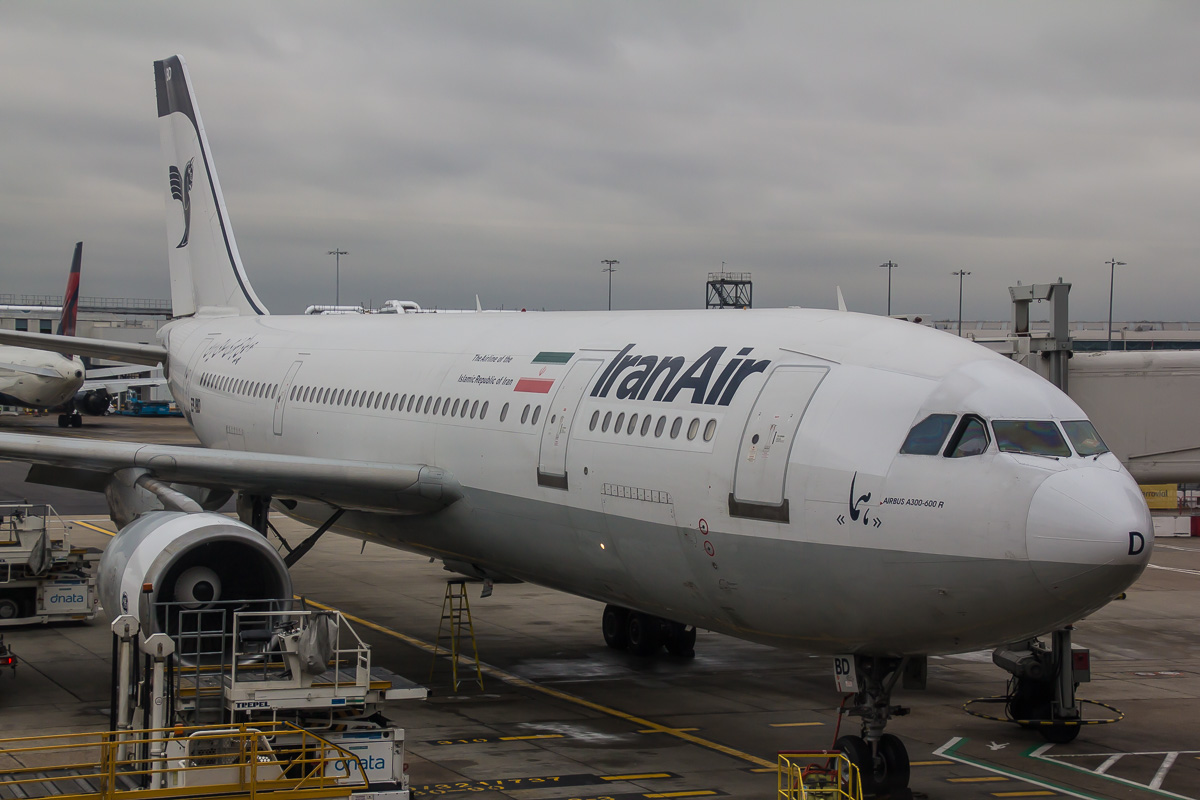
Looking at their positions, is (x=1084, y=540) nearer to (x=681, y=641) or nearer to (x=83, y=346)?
(x=681, y=641)

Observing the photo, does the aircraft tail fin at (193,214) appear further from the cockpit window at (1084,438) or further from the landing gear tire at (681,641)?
the cockpit window at (1084,438)

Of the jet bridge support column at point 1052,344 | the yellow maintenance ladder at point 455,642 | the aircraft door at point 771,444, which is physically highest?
the jet bridge support column at point 1052,344

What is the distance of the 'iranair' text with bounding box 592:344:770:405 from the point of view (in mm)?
12828

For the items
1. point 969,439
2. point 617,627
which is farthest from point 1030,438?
point 617,627

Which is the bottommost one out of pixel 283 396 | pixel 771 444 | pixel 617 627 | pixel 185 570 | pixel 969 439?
pixel 617 627

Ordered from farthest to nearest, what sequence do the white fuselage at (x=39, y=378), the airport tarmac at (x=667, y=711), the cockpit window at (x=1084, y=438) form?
the white fuselage at (x=39, y=378), the airport tarmac at (x=667, y=711), the cockpit window at (x=1084, y=438)

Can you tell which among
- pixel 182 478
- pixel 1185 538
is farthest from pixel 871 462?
pixel 1185 538

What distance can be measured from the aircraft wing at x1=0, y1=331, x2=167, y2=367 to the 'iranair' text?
490 inches

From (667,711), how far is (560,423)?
189 inches

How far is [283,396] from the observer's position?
22.5 meters

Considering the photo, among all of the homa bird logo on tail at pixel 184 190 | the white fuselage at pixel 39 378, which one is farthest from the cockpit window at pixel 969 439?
the white fuselage at pixel 39 378

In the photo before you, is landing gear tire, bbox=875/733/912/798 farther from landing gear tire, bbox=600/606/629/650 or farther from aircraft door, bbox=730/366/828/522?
landing gear tire, bbox=600/606/629/650

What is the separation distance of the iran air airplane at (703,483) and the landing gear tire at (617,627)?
0.17ft

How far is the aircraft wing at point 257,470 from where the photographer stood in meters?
16.6
